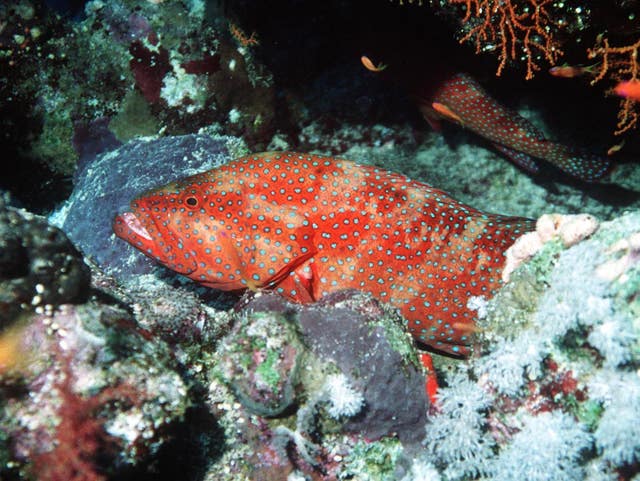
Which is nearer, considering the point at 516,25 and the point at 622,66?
the point at 516,25

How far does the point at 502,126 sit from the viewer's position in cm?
664

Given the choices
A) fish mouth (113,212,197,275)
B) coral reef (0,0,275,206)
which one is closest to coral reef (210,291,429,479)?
fish mouth (113,212,197,275)

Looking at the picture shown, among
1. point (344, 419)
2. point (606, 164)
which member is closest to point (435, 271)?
point (344, 419)

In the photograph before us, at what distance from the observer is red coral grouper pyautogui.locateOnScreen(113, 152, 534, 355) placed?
441 cm

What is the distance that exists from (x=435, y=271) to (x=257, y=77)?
3.97m

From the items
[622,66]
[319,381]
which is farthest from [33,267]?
[622,66]

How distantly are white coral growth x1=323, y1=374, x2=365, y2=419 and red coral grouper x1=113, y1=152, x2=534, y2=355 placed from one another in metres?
1.48

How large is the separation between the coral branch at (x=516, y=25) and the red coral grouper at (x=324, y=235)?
1663mm

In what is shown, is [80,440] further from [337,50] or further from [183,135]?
[337,50]

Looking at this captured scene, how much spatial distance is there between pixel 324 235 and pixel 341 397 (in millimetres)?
1953

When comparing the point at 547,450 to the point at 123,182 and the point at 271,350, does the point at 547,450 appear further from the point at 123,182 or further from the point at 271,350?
the point at 123,182

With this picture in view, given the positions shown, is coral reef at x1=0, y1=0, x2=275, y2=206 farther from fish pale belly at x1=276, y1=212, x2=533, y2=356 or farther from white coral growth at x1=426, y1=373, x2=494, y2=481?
white coral growth at x1=426, y1=373, x2=494, y2=481

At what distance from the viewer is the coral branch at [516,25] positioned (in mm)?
4121

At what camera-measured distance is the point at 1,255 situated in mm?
2723
